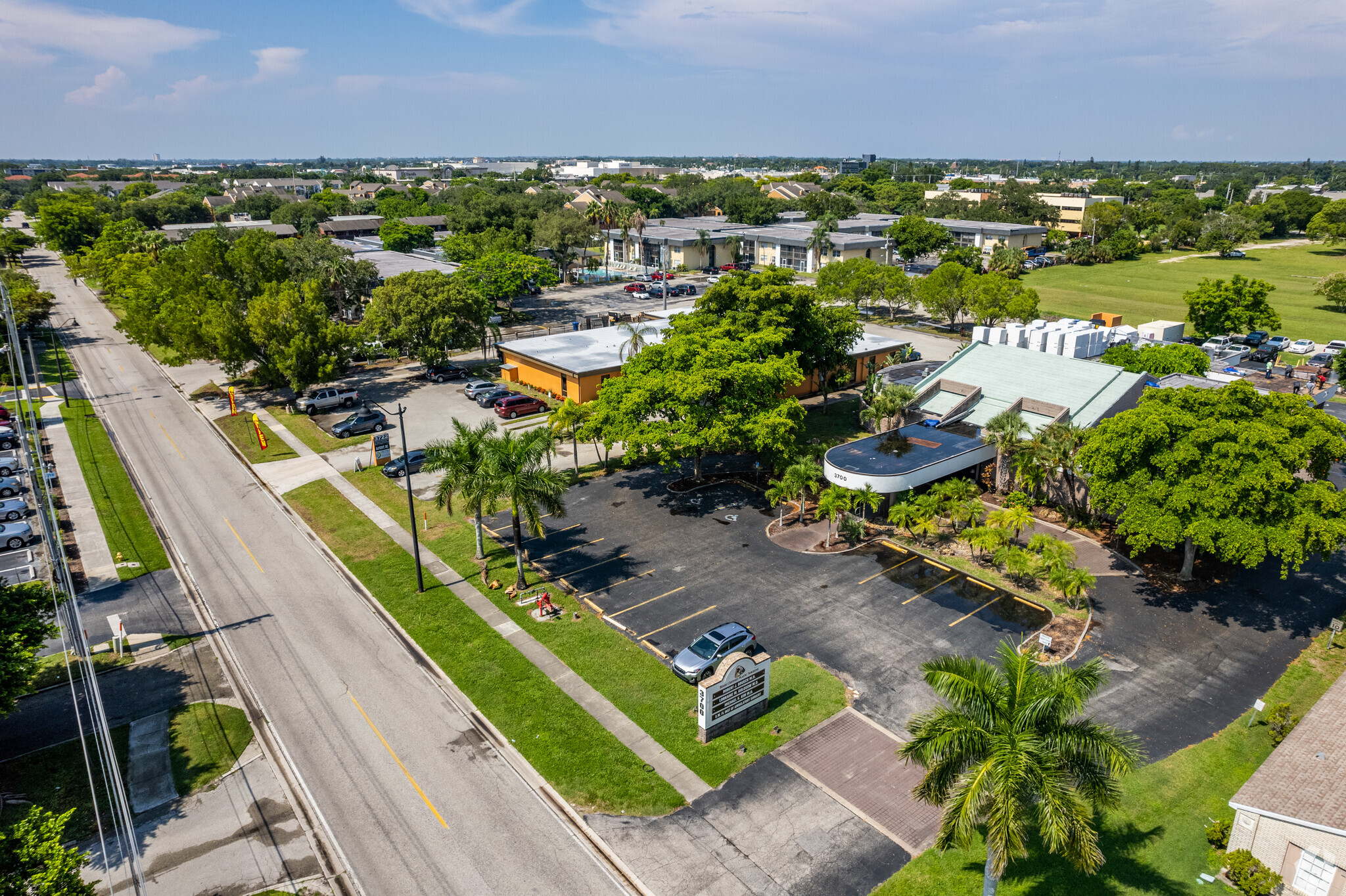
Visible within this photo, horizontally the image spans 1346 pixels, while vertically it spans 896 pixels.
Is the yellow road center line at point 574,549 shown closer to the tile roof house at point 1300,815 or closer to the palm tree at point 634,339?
the palm tree at point 634,339

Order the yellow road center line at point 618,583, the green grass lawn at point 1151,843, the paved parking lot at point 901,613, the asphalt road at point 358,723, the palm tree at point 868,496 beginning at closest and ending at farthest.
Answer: the green grass lawn at point 1151,843, the asphalt road at point 358,723, the paved parking lot at point 901,613, the yellow road center line at point 618,583, the palm tree at point 868,496

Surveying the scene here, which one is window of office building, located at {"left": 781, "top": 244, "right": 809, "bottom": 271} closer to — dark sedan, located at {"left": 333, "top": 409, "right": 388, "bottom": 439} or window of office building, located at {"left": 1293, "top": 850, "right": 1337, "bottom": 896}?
dark sedan, located at {"left": 333, "top": 409, "right": 388, "bottom": 439}

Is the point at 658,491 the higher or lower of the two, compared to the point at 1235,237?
lower

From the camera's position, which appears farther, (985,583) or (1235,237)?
(1235,237)

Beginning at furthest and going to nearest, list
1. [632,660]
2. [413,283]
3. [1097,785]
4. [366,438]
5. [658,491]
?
[413,283], [366,438], [658,491], [632,660], [1097,785]

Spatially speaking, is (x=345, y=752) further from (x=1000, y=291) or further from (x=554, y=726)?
(x=1000, y=291)

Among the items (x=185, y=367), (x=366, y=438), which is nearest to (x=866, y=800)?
(x=366, y=438)

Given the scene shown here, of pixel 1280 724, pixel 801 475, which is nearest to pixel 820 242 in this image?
pixel 801 475

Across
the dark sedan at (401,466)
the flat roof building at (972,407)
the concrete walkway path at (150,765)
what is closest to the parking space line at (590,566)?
the flat roof building at (972,407)
